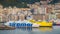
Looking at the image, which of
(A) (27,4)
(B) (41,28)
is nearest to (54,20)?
(B) (41,28)

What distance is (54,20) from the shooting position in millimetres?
1841

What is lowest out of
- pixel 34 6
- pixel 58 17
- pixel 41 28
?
pixel 41 28

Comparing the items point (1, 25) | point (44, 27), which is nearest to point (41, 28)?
point (44, 27)

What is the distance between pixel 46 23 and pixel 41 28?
0.08m

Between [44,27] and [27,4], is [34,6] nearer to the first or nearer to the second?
[27,4]

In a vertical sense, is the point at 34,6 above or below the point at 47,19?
above

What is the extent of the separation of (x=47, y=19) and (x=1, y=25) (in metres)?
0.52

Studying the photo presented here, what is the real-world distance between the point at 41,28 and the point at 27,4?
31 cm

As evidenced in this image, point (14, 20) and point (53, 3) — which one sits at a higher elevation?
point (53, 3)

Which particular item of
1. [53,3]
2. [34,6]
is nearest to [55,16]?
[53,3]

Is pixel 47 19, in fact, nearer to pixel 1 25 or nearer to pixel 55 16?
pixel 55 16

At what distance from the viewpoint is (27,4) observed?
1827mm

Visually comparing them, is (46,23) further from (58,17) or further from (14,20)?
(14,20)

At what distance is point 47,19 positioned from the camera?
1837 mm
